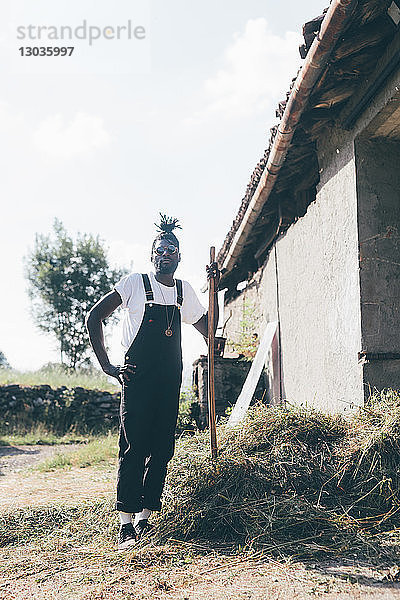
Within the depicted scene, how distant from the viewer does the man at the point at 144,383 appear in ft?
10.8

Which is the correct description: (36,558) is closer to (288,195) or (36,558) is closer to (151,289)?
(151,289)

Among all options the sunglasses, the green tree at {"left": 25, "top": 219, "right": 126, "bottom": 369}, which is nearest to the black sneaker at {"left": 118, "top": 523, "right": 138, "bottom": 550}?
the sunglasses

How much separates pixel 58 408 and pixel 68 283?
1430 cm

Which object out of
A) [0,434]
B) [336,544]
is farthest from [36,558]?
[0,434]

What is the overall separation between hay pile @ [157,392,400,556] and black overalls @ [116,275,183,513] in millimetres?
212

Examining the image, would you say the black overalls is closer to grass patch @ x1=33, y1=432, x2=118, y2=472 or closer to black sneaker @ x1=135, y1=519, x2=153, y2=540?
black sneaker @ x1=135, y1=519, x2=153, y2=540

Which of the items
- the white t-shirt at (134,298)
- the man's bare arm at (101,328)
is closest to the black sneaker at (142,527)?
the man's bare arm at (101,328)

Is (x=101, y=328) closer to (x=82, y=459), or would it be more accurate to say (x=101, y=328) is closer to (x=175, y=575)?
(x=175, y=575)

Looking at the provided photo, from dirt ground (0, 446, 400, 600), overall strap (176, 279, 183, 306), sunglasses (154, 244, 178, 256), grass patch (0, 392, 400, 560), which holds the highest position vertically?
sunglasses (154, 244, 178, 256)

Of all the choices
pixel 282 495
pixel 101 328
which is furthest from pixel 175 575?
pixel 101 328

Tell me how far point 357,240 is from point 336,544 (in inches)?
84.4

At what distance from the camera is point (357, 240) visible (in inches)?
159

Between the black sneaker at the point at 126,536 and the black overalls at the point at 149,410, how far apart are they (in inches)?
3.7

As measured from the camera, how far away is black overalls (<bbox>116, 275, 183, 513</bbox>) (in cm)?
330
